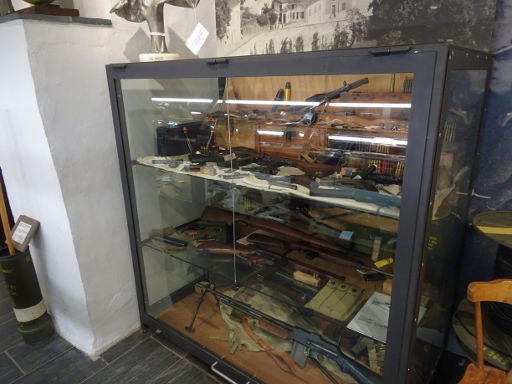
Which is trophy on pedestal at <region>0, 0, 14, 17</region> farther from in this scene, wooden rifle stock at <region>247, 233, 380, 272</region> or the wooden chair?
the wooden chair

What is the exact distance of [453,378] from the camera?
1.49 metres

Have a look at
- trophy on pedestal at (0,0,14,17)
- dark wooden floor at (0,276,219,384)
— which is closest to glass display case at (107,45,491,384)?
dark wooden floor at (0,276,219,384)

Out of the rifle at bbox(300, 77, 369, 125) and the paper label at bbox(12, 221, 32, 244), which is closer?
the rifle at bbox(300, 77, 369, 125)

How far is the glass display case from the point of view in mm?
929

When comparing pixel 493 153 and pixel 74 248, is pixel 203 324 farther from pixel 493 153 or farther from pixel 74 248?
pixel 493 153

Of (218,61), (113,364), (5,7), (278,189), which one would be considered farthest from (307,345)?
(5,7)

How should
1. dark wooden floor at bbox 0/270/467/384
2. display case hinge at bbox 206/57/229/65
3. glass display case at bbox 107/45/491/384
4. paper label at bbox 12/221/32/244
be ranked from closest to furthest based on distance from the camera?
1. glass display case at bbox 107/45/491/384
2. display case hinge at bbox 206/57/229/65
3. dark wooden floor at bbox 0/270/467/384
4. paper label at bbox 12/221/32/244

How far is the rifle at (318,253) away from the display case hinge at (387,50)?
2.21ft

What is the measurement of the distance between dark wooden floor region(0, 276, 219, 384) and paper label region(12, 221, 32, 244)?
23.3 inches

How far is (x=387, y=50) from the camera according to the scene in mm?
815

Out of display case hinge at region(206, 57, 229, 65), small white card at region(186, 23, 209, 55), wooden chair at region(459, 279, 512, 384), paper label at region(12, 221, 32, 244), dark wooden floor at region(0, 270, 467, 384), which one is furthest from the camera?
paper label at region(12, 221, 32, 244)

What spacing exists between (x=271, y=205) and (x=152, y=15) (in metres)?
0.99

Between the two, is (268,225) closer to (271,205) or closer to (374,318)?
(271,205)

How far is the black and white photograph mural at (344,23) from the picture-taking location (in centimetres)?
124
